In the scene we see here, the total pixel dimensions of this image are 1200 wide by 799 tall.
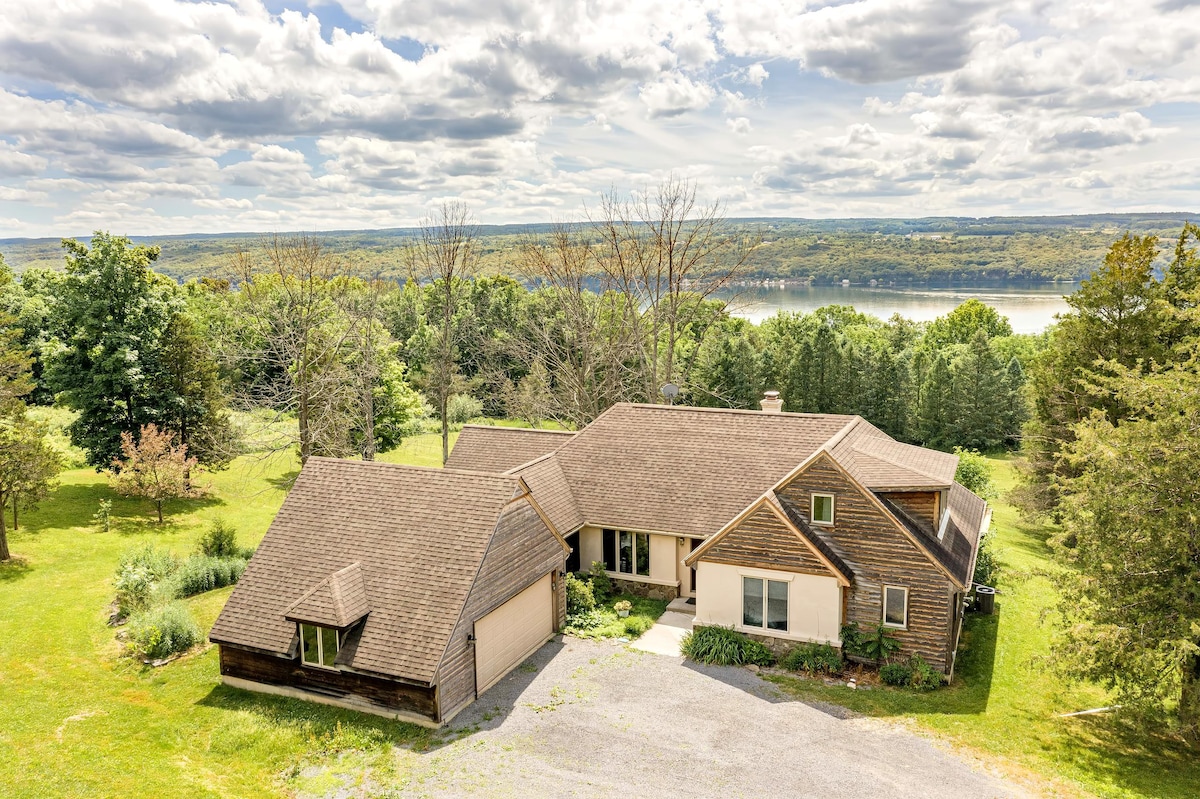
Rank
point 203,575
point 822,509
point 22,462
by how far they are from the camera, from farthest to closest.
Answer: point 22,462
point 203,575
point 822,509

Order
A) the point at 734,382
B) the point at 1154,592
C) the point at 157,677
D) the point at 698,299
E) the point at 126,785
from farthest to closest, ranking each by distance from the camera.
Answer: the point at 734,382
the point at 698,299
the point at 157,677
the point at 1154,592
the point at 126,785

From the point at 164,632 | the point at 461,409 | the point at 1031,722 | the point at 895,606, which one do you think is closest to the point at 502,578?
the point at 164,632

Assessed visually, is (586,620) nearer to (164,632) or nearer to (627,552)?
(627,552)

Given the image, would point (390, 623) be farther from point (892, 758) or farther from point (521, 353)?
point (521, 353)

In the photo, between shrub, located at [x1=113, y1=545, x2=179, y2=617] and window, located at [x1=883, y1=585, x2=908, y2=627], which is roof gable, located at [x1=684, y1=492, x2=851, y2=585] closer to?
window, located at [x1=883, y1=585, x2=908, y2=627]

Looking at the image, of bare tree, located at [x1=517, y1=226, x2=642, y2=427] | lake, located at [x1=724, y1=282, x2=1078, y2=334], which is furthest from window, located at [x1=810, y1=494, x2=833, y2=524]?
lake, located at [x1=724, y1=282, x2=1078, y2=334]

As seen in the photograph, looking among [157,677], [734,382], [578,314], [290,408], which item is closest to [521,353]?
[578,314]

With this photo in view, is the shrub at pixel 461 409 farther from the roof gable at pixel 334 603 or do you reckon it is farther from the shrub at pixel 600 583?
the roof gable at pixel 334 603

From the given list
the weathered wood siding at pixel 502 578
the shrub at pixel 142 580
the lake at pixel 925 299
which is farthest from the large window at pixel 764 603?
the lake at pixel 925 299
